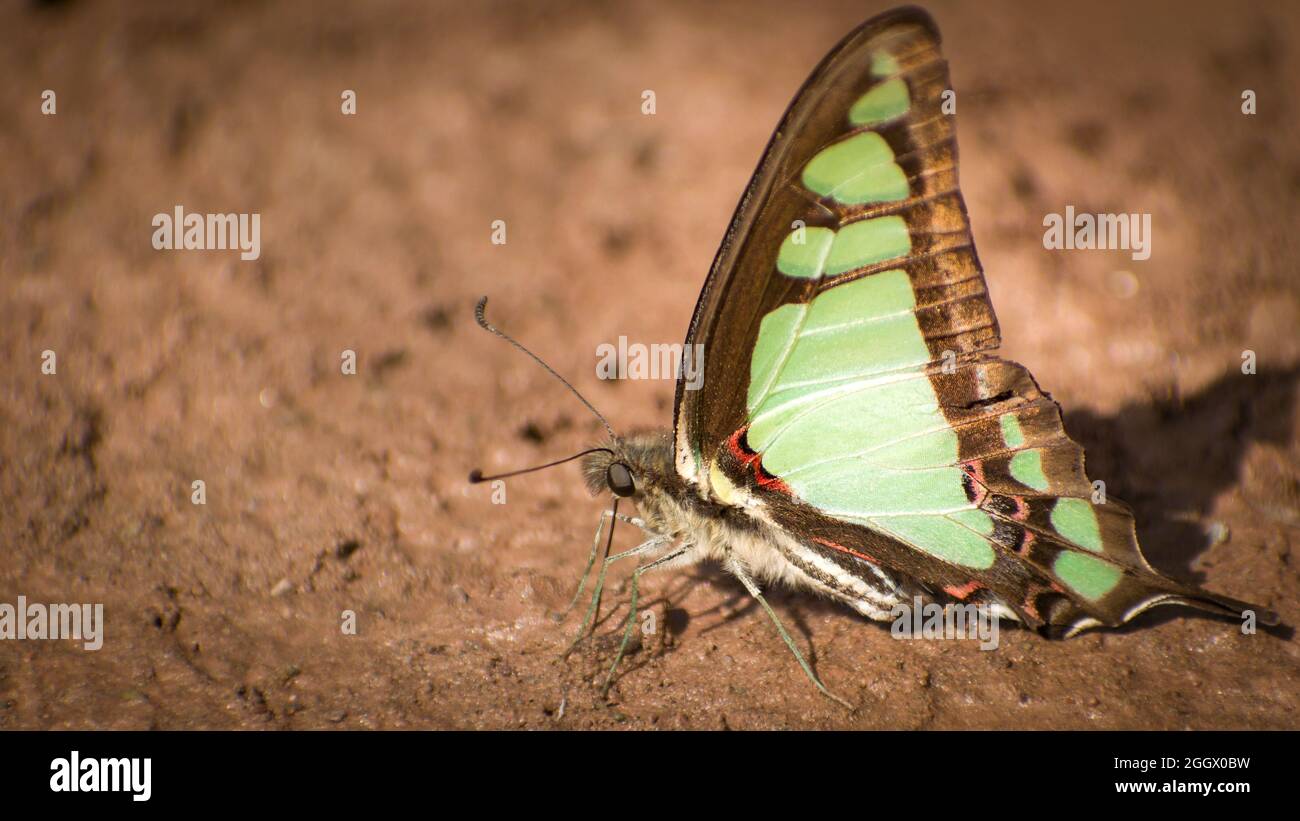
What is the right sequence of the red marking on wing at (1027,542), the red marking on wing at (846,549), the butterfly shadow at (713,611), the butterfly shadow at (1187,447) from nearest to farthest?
the red marking on wing at (1027,542) → the red marking on wing at (846,549) → the butterfly shadow at (713,611) → the butterfly shadow at (1187,447)

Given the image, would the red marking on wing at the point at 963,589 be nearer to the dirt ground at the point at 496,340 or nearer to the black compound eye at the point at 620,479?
the dirt ground at the point at 496,340

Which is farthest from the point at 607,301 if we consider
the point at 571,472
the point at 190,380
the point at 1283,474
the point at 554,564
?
the point at 1283,474

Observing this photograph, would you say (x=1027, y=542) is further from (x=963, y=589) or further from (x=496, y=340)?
(x=496, y=340)

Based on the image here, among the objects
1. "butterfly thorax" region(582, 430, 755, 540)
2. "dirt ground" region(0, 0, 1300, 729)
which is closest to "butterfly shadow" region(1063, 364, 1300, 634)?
"dirt ground" region(0, 0, 1300, 729)

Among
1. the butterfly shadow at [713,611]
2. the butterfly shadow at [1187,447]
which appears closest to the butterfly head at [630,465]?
the butterfly shadow at [713,611]

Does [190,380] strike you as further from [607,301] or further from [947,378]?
[947,378]

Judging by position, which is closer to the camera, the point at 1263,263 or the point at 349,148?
the point at 1263,263
